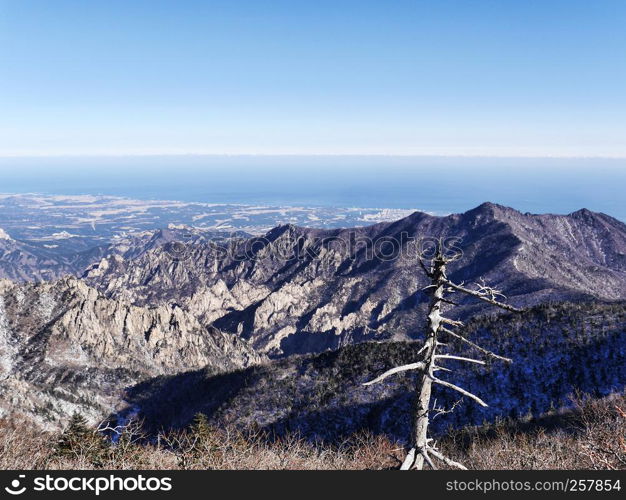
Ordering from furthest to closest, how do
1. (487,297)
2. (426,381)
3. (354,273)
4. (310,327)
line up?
(354,273), (310,327), (426,381), (487,297)

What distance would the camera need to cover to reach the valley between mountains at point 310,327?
42.8 meters

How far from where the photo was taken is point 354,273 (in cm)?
16425

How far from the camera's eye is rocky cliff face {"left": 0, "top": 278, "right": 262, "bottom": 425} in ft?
208

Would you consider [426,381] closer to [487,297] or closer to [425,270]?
[487,297]

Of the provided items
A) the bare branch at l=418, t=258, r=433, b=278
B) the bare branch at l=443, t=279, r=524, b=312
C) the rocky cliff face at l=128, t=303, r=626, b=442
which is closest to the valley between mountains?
the rocky cliff face at l=128, t=303, r=626, b=442

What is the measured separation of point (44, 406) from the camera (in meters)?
57.4

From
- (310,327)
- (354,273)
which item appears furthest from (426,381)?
(354,273)

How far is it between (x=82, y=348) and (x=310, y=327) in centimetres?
7004

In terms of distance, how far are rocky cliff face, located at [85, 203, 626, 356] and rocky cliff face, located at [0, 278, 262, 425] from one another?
34268mm

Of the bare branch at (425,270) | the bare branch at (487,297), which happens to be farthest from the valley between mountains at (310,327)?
the bare branch at (487,297)

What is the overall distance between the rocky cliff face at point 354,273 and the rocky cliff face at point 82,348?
3427cm
